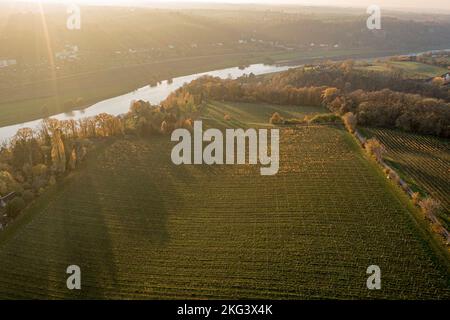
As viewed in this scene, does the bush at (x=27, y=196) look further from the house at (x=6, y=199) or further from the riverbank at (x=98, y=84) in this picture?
the riverbank at (x=98, y=84)

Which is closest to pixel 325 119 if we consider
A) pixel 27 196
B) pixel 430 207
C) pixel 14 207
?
pixel 430 207

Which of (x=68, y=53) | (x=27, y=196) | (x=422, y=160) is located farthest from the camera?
(x=68, y=53)

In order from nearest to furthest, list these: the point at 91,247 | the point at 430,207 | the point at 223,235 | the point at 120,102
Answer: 1. the point at 91,247
2. the point at 223,235
3. the point at 430,207
4. the point at 120,102

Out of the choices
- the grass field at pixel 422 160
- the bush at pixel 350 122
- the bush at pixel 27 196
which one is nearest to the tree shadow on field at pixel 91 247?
the bush at pixel 27 196

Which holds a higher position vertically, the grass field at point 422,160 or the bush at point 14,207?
the grass field at point 422,160

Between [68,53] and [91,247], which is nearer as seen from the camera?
[91,247]

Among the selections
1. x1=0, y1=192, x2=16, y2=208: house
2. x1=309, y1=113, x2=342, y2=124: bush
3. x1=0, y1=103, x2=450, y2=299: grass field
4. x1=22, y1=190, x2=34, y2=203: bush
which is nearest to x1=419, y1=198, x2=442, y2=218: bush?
x1=0, y1=103, x2=450, y2=299: grass field

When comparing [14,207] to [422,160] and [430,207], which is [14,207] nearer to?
[430,207]
